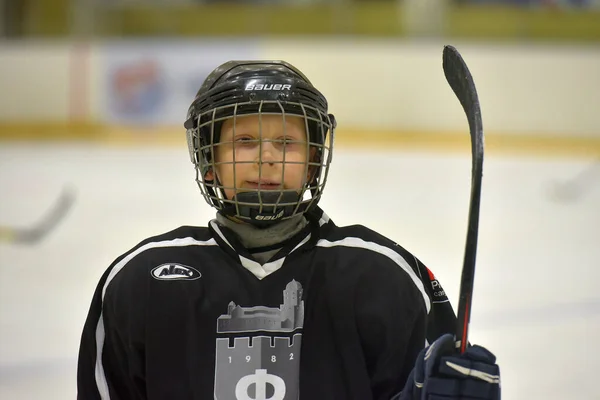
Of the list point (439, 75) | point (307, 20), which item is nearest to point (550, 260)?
point (439, 75)

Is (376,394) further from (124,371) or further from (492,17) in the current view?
(492,17)

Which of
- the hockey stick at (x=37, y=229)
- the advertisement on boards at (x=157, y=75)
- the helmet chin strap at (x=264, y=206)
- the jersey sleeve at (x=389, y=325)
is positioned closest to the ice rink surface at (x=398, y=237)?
the hockey stick at (x=37, y=229)

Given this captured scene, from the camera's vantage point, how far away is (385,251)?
3.93ft

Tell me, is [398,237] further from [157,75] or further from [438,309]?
[157,75]

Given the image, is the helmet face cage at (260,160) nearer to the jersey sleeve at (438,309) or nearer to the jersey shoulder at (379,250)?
the jersey shoulder at (379,250)

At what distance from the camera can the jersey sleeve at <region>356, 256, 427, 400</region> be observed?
3.80 ft

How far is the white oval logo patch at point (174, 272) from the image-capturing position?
118 centimetres

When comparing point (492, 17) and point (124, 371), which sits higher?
point (492, 17)

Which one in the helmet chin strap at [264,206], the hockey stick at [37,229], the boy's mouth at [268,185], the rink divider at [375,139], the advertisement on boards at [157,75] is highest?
the advertisement on boards at [157,75]

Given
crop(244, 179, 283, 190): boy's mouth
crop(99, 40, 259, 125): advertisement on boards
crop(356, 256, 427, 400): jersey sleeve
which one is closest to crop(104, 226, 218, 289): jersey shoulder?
crop(244, 179, 283, 190): boy's mouth

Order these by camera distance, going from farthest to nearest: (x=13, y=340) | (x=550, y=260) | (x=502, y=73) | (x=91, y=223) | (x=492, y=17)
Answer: (x=492, y=17) → (x=502, y=73) → (x=91, y=223) → (x=550, y=260) → (x=13, y=340)

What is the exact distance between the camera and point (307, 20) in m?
7.89

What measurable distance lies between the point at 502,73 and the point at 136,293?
609cm

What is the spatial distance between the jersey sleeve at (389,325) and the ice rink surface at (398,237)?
901mm
